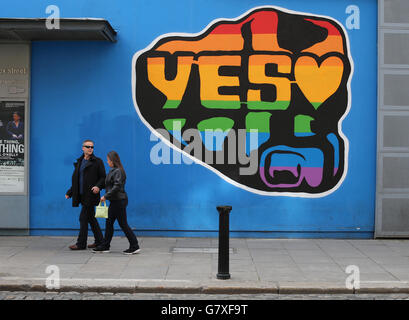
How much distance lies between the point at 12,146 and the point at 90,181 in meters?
2.34

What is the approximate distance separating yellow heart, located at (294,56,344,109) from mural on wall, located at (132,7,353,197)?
0.02m

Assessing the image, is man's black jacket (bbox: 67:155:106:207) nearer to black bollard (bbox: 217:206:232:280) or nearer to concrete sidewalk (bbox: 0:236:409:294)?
concrete sidewalk (bbox: 0:236:409:294)

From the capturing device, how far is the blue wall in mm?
10484

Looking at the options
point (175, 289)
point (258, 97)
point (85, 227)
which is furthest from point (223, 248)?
point (258, 97)

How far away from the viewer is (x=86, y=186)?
9.16 meters

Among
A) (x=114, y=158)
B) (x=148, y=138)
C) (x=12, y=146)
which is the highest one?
(x=148, y=138)

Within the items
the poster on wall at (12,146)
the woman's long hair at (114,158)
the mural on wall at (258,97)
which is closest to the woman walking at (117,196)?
the woman's long hair at (114,158)

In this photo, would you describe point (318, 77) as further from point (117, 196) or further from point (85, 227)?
point (85, 227)

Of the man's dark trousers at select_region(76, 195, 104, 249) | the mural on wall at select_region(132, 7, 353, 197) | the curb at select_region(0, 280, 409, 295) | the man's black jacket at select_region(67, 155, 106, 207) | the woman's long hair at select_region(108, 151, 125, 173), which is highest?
the mural on wall at select_region(132, 7, 353, 197)

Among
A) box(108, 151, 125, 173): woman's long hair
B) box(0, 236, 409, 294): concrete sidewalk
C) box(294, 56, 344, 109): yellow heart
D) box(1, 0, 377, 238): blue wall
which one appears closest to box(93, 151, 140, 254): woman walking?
box(108, 151, 125, 173): woman's long hair

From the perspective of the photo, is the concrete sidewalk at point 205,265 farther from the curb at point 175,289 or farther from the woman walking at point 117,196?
the woman walking at point 117,196

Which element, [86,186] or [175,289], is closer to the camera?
[175,289]

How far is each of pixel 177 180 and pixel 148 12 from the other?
3337 millimetres

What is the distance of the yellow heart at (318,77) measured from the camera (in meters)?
10.5
